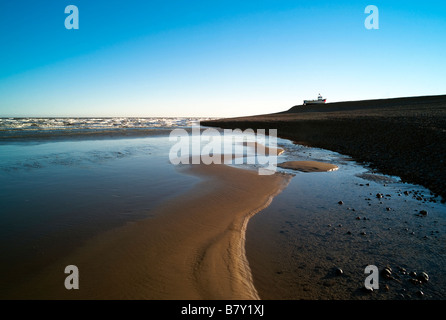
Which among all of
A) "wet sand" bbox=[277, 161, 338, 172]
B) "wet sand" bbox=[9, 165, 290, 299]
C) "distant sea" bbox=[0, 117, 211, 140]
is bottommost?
"wet sand" bbox=[9, 165, 290, 299]

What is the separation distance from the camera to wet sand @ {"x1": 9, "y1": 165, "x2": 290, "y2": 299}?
3836 mm

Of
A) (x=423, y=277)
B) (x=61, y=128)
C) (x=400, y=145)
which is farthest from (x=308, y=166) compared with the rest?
(x=61, y=128)

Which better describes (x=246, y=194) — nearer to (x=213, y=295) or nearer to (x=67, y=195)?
(x=213, y=295)

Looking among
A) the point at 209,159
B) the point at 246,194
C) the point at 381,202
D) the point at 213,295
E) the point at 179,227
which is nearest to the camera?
the point at 213,295

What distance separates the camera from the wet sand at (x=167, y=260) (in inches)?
151

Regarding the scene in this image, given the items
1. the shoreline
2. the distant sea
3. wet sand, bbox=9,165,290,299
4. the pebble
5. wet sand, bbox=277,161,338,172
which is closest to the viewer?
wet sand, bbox=9,165,290,299

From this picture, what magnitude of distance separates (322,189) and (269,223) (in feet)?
14.3

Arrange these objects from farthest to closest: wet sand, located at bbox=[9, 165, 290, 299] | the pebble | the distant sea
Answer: the distant sea → the pebble → wet sand, located at bbox=[9, 165, 290, 299]

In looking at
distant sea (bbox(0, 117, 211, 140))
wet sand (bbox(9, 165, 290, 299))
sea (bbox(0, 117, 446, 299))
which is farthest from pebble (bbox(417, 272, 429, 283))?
distant sea (bbox(0, 117, 211, 140))

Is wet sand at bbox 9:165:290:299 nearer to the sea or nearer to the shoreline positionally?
the sea

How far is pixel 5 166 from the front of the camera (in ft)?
41.4

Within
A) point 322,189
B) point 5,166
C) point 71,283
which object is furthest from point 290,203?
point 5,166

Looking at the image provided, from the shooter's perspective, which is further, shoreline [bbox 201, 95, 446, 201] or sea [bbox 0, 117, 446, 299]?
shoreline [bbox 201, 95, 446, 201]

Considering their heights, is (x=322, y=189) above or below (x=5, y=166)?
below
